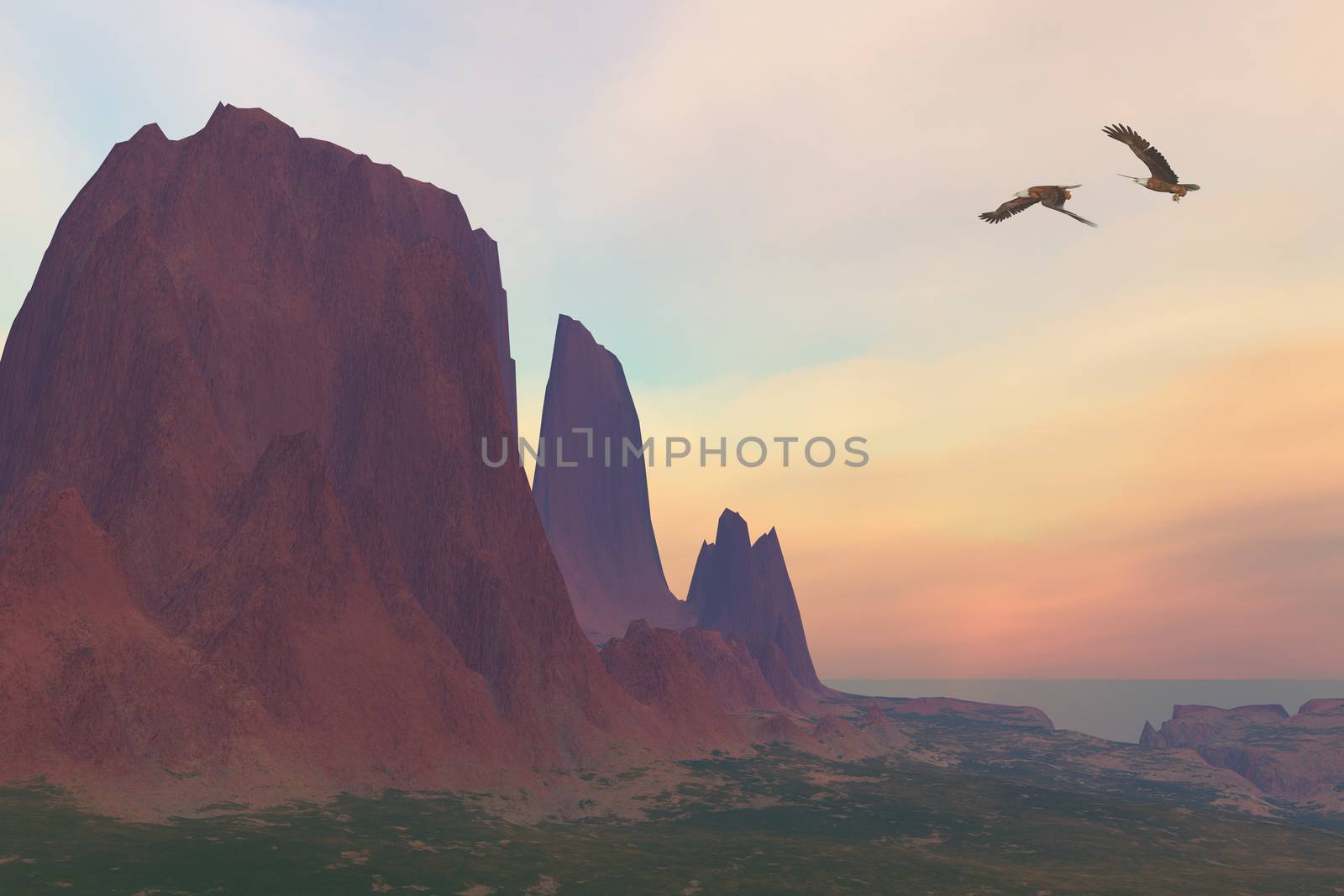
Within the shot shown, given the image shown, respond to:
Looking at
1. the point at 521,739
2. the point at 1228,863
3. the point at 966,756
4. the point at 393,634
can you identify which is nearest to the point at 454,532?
the point at 393,634

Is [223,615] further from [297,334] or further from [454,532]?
[297,334]

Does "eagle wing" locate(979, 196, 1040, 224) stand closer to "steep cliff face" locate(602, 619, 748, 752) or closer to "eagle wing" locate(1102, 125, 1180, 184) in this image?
"eagle wing" locate(1102, 125, 1180, 184)

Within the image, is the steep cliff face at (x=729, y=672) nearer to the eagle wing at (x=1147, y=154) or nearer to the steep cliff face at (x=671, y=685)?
the steep cliff face at (x=671, y=685)

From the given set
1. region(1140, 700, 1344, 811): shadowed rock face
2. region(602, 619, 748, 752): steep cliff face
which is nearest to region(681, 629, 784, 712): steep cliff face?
region(602, 619, 748, 752): steep cliff face

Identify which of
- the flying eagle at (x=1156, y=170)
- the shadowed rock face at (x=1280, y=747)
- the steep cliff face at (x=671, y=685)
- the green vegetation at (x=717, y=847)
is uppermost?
the flying eagle at (x=1156, y=170)

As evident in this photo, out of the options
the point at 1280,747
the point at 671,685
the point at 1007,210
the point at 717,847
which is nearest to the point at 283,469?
the point at 717,847

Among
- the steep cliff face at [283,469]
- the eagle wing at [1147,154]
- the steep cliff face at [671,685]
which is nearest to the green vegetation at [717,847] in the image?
the steep cliff face at [671,685]

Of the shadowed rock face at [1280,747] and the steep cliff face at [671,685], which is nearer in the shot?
the steep cliff face at [671,685]
